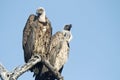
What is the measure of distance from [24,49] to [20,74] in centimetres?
246

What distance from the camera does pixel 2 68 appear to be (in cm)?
1586

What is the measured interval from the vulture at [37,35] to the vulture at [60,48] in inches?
13.5

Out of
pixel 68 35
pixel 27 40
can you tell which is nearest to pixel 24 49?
pixel 27 40

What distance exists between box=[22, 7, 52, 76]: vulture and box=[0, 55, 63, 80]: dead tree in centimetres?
56

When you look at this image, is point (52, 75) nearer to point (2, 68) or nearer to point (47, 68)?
point (47, 68)

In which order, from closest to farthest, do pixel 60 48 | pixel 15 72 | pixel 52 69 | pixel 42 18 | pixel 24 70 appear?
pixel 15 72, pixel 24 70, pixel 52 69, pixel 42 18, pixel 60 48

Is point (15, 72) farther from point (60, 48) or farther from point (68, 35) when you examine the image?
point (68, 35)

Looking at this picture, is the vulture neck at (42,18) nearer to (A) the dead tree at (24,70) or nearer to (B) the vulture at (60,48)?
(B) the vulture at (60,48)

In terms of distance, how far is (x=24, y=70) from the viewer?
16.4 meters

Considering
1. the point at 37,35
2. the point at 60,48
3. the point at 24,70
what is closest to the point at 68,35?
the point at 60,48

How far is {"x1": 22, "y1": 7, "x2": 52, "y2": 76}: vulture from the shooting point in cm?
1834

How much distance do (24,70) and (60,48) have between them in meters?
2.81

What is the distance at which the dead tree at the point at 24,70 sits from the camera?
51.8 ft

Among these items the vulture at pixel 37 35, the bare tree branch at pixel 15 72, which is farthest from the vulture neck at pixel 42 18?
the bare tree branch at pixel 15 72
